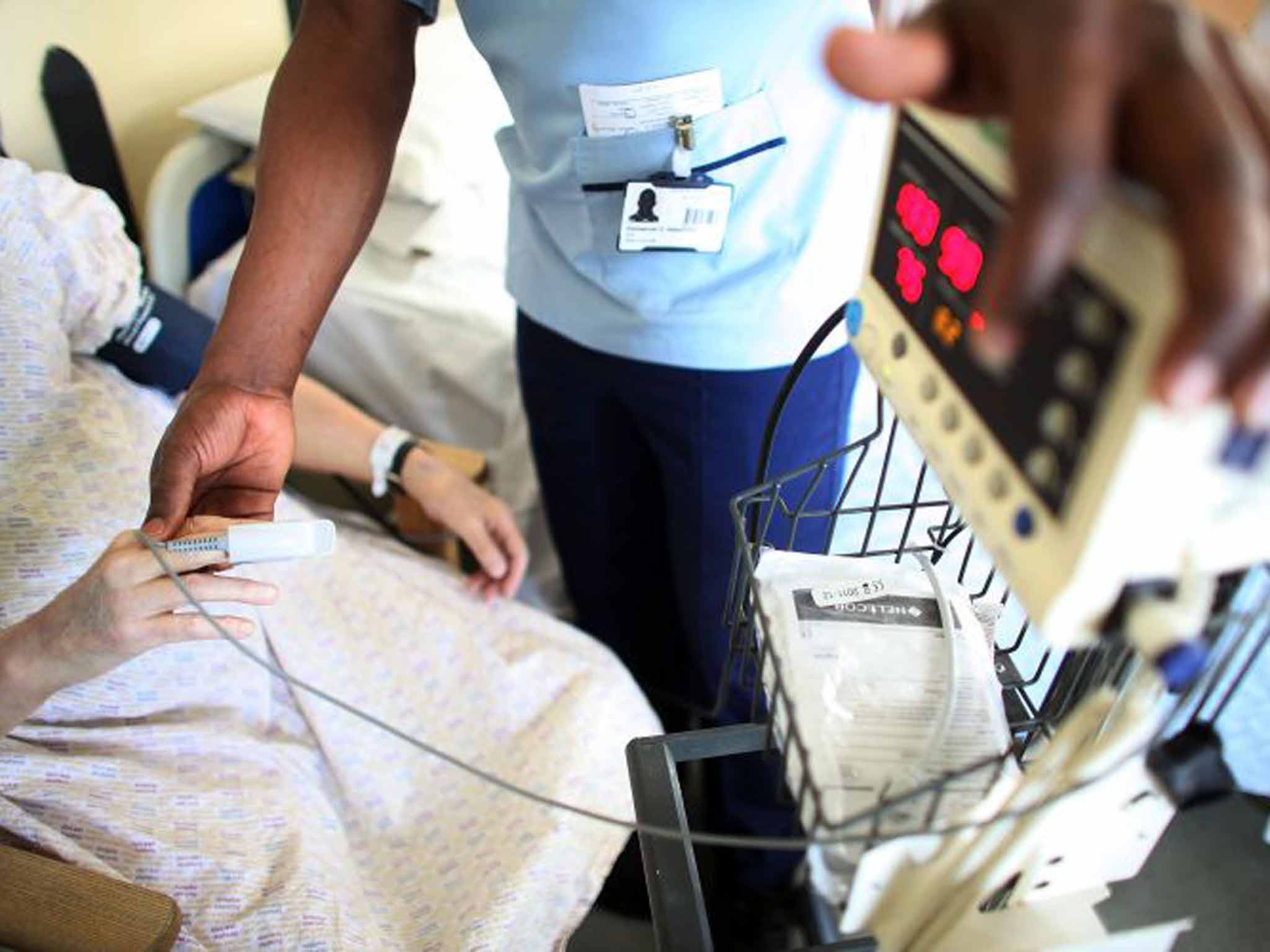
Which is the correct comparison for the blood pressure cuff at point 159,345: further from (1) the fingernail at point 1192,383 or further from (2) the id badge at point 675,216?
(1) the fingernail at point 1192,383

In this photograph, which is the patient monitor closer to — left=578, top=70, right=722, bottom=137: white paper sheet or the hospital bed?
left=578, top=70, right=722, bottom=137: white paper sheet

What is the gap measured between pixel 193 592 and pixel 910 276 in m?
0.51

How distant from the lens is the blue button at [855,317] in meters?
0.52

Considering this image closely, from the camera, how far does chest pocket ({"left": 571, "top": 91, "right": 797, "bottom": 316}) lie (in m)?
0.88

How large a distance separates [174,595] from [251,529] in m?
0.09

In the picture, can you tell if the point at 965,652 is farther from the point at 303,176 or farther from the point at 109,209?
the point at 109,209

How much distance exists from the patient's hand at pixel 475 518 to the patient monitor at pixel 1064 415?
824 mm

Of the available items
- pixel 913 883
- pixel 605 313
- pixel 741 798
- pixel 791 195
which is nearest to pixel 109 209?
Result: pixel 605 313

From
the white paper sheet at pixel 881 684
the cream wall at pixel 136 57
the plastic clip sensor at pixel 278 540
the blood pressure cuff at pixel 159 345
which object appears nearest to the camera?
the white paper sheet at pixel 881 684

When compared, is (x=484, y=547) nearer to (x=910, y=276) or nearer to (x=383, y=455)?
(x=383, y=455)

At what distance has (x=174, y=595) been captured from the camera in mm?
708

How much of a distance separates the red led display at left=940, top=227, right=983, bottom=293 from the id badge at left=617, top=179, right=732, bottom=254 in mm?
478

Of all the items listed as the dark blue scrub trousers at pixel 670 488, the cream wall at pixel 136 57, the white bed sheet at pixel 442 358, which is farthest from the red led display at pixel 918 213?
the cream wall at pixel 136 57

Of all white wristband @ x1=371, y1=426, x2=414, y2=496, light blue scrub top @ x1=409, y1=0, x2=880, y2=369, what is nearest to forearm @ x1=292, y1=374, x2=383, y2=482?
white wristband @ x1=371, y1=426, x2=414, y2=496
